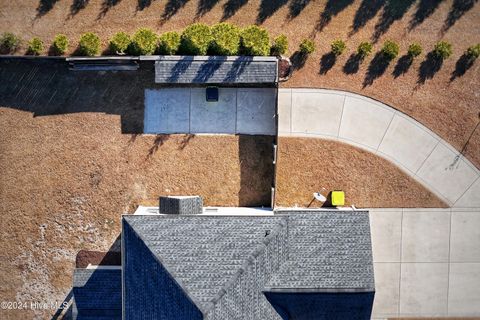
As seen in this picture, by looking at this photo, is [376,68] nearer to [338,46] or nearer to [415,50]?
[415,50]

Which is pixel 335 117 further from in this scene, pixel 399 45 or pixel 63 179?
pixel 63 179

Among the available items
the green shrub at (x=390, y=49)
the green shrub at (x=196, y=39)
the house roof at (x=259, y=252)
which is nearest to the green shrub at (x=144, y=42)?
the green shrub at (x=196, y=39)

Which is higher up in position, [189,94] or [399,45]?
[399,45]

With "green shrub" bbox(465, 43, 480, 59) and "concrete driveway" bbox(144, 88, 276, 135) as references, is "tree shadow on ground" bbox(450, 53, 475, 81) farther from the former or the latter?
"concrete driveway" bbox(144, 88, 276, 135)

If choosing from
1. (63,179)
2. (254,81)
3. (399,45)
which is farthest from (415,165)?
(63,179)

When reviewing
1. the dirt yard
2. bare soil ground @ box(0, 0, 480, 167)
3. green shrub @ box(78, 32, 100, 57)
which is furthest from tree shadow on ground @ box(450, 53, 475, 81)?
green shrub @ box(78, 32, 100, 57)

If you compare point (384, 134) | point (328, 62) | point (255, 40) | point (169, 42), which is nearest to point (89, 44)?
point (169, 42)
